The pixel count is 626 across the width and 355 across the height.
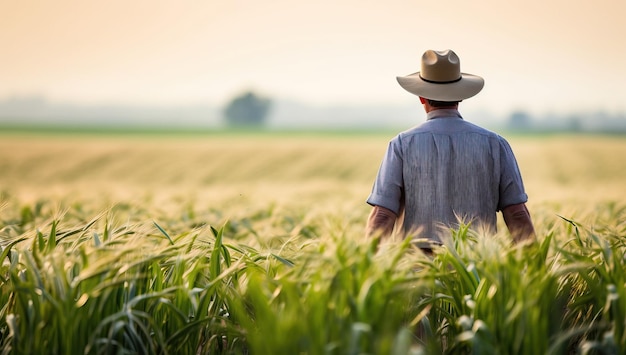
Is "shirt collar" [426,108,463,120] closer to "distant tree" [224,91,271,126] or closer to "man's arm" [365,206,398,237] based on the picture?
"man's arm" [365,206,398,237]

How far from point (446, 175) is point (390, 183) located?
0.32 metres

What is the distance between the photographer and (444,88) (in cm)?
428

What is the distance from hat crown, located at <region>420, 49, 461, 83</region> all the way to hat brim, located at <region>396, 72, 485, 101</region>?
30mm

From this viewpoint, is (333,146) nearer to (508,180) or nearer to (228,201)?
(228,201)

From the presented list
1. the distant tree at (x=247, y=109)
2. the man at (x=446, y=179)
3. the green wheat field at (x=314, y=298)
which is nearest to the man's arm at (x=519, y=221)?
the man at (x=446, y=179)

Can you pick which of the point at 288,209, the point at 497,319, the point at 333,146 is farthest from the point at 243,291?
the point at 333,146

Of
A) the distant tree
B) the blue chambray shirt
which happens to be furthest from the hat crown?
the distant tree

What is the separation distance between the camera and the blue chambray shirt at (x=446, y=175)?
4195mm

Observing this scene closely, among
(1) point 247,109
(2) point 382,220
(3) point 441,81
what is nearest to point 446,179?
(2) point 382,220

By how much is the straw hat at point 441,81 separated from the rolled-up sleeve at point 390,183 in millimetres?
334

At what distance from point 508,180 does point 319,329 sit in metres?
1.77

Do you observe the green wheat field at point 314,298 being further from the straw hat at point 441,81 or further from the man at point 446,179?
the straw hat at point 441,81

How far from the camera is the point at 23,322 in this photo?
3.37m

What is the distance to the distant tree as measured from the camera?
360 ft
